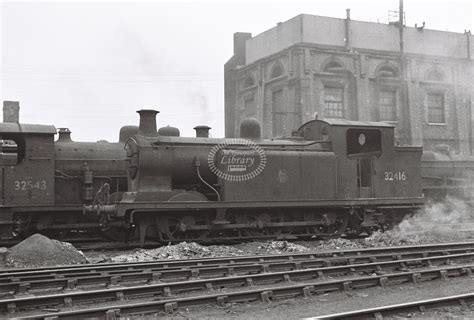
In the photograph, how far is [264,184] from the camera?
12.5 m

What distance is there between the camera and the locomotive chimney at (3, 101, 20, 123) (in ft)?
72.3

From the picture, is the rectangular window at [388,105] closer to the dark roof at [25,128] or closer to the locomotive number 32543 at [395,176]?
the locomotive number 32543 at [395,176]

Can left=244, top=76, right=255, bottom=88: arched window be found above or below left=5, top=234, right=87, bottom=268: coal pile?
above

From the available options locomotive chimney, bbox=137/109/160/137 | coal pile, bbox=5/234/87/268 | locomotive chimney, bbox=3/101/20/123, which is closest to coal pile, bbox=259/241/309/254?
locomotive chimney, bbox=137/109/160/137

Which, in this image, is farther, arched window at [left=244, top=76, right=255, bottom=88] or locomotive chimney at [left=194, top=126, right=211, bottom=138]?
arched window at [left=244, top=76, right=255, bottom=88]

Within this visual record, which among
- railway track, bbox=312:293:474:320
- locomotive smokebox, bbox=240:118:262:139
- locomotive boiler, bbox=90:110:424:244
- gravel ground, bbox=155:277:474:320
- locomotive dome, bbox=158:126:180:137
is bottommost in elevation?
gravel ground, bbox=155:277:474:320

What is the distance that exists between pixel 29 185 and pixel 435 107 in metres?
26.4

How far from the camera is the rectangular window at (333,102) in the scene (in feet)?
96.9

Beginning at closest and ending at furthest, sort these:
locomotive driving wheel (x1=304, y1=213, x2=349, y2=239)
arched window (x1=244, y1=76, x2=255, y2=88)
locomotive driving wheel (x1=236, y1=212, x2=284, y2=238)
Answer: locomotive driving wheel (x1=236, y1=212, x2=284, y2=238), locomotive driving wheel (x1=304, y1=213, x2=349, y2=239), arched window (x1=244, y1=76, x2=255, y2=88)

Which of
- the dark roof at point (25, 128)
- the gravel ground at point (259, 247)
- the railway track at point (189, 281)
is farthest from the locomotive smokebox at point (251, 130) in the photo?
the dark roof at point (25, 128)

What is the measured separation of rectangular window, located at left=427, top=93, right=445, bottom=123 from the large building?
6 cm

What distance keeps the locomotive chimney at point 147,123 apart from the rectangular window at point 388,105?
21492 millimetres

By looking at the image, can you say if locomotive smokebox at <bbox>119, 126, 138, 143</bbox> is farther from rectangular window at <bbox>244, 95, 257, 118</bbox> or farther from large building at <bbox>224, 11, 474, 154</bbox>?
rectangular window at <bbox>244, 95, 257, 118</bbox>

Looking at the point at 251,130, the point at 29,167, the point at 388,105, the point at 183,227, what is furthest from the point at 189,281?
the point at 388,105
